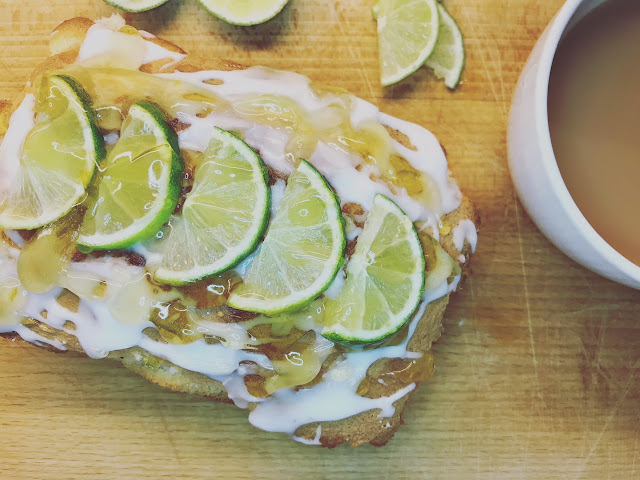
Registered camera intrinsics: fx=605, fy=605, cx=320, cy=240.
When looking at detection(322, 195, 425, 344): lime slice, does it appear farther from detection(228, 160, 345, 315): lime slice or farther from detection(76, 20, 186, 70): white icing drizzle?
detection(76, 20, 186, 70): white icing drizzle

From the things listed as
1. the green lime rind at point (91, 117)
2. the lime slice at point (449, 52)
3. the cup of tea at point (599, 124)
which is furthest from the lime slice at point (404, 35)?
the green lime rind at point (91, 117)

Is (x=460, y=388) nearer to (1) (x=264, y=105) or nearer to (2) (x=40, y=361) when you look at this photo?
(1) (x=264, y=105)

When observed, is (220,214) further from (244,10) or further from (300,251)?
(244,10)

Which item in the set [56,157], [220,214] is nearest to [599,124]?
[220,214]

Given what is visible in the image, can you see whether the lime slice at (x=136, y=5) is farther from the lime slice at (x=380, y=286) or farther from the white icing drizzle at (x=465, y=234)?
the white icing drizzle at (x=465, y=234)

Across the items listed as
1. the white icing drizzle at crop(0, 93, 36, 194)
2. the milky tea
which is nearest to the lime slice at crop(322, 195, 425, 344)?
the milky tea

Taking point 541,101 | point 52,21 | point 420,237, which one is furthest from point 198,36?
point 541,101
